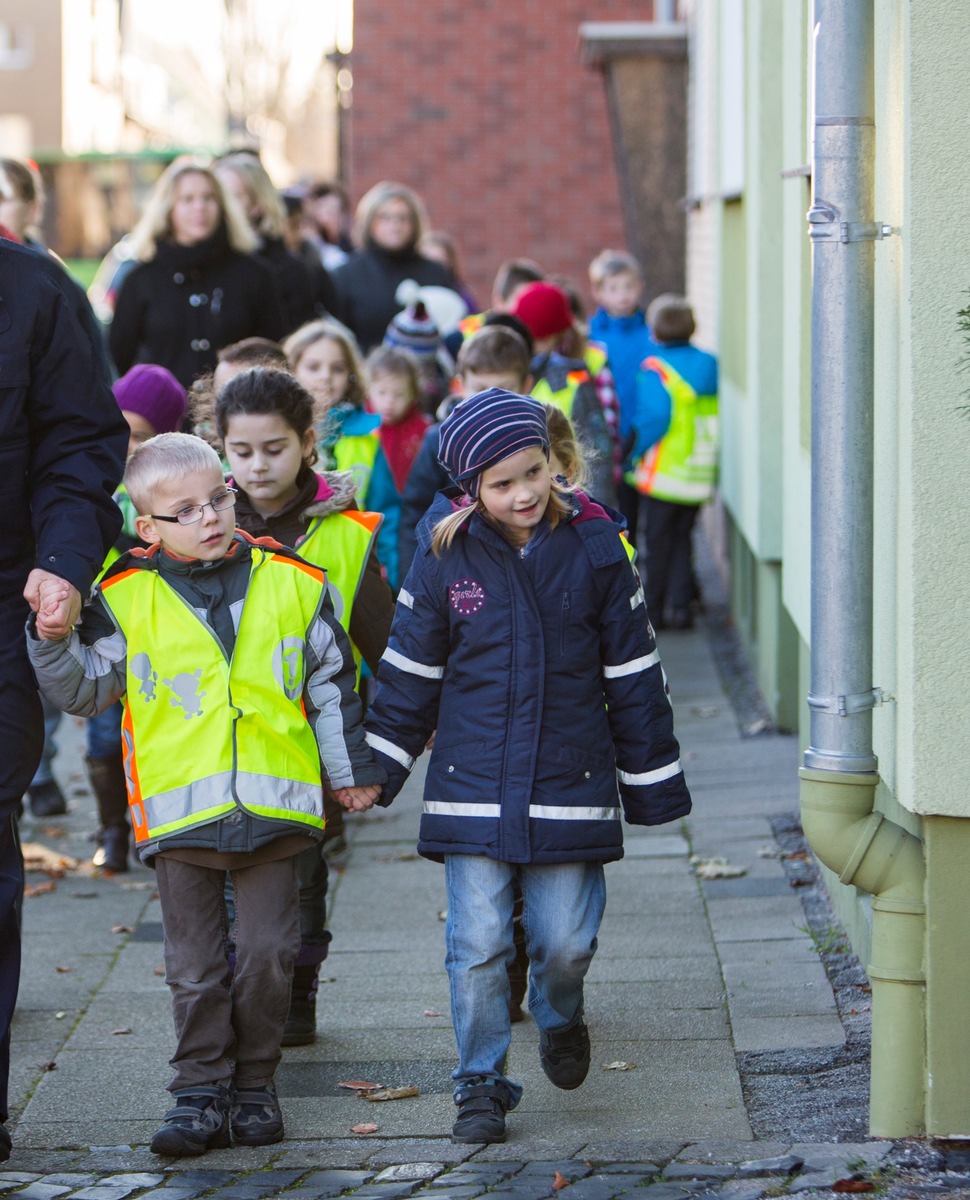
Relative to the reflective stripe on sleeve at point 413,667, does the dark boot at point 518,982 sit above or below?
below

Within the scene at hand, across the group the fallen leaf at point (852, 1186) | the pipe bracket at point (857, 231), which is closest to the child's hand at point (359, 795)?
the fallen leaf at point (852, 1186)

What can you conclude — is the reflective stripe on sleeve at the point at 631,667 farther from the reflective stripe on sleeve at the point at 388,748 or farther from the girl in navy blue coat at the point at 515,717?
the reflective stripe on sleeve at the point at 388,748

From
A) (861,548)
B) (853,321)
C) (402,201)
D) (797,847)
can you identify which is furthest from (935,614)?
(402,201)

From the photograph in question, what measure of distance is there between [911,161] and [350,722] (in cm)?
165

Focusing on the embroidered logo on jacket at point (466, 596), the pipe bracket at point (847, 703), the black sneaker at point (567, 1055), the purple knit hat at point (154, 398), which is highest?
the purple knit hat at point (154, 398)

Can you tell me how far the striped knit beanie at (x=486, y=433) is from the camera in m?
4.11

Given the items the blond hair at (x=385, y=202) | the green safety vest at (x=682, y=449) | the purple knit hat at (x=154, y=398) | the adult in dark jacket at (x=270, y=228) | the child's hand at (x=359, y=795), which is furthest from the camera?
the green safety vest at (x=682, y=449)

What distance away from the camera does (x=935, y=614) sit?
Answer: 379cm

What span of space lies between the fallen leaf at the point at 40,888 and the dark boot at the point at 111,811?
0.64ft

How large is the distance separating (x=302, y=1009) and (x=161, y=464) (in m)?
1.50

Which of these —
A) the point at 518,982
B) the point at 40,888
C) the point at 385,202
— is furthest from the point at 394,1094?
the point at 385,202

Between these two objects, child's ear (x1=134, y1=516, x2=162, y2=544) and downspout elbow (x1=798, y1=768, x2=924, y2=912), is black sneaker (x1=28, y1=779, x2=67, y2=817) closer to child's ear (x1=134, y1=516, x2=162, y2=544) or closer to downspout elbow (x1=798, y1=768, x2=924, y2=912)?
child's ear (x1=134, y1=516, x2=162, y2=544)

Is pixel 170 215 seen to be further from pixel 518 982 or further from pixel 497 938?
pixel 497 938

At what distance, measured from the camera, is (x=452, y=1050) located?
4.76 meters
